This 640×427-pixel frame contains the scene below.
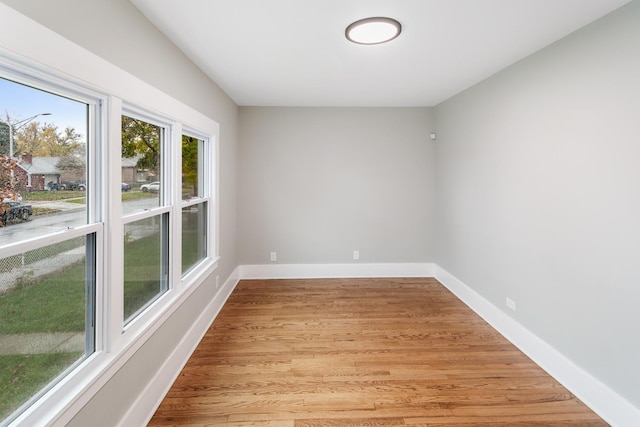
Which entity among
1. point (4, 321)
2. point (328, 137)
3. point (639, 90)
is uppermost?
point (328, 137)

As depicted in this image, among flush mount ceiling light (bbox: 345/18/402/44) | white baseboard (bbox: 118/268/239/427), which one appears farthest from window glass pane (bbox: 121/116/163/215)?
flush mount ceiling light (bbox: 345/18/402/44)

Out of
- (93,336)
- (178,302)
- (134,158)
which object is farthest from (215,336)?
(134,158)

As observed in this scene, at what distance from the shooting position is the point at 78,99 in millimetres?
1493

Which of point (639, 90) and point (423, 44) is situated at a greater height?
point (423, 44)

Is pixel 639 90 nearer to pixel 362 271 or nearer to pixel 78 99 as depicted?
pixel 78 99

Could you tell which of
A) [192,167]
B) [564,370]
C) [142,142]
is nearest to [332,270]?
[192,167]

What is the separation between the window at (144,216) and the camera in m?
1.94

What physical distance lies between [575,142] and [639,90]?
1.53 feet

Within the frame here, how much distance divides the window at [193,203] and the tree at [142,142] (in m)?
0.43

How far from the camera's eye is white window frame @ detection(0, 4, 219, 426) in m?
1.14

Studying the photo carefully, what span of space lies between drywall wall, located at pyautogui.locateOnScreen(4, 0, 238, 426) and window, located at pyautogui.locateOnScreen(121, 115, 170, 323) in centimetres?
26

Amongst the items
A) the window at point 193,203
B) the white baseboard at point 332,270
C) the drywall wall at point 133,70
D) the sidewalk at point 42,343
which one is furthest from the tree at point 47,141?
the white baseboard at point 332,270

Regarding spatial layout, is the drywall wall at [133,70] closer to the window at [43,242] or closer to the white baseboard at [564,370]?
the window at [43,242]

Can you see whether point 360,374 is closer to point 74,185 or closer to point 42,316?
point 42,316
